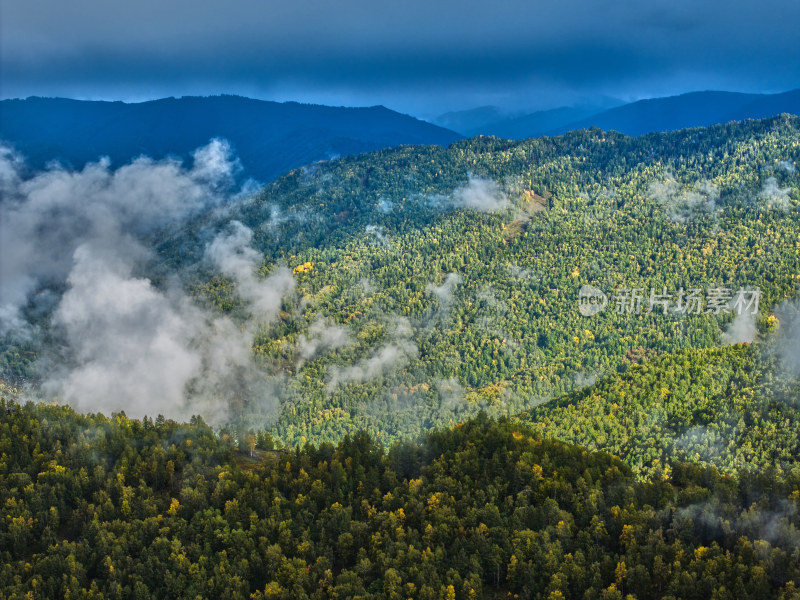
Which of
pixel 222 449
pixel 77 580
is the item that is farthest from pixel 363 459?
pixel 77 580

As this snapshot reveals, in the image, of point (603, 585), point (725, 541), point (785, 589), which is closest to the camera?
point (785, 589)

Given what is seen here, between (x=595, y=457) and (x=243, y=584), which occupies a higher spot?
(x=595, y=457)

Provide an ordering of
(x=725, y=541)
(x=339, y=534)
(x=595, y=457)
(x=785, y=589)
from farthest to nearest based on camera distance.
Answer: (x=595, y=457)
(x=339, y=534)
(x=725, y=541)
(x=785, y=589)

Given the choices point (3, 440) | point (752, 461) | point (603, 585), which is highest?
point (3, 440)

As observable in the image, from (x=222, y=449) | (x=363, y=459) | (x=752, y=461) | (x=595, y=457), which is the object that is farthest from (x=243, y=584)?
(x=752, y=461)

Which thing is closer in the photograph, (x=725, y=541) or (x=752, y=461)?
(x=725, y=541)

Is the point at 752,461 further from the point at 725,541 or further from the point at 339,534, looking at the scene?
the point at 339,534

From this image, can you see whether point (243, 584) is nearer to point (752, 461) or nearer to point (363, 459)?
point (363, 459)
